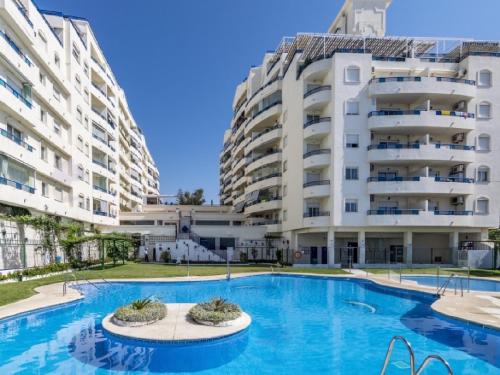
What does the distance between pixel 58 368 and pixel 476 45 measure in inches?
1983

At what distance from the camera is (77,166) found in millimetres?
34719

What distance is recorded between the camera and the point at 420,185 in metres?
31.7

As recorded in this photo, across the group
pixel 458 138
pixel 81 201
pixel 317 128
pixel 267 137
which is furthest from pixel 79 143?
pixel 458 138

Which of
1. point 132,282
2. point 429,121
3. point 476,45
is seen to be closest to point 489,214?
point 429,121

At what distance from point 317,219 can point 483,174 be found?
19.7 meters

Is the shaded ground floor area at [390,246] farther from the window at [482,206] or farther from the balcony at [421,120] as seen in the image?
the balcony at [421,120]

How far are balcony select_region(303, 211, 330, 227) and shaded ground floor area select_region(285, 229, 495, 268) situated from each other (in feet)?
4.59

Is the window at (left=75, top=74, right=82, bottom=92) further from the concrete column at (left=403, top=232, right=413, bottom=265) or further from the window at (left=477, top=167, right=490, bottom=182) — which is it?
the window at (left=477, top=167, right=490, bottom=182)

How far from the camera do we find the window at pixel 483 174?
33500 millimetres

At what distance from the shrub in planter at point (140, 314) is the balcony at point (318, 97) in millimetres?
28955

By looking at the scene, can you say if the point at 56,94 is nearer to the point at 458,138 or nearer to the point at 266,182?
the point at 266,182

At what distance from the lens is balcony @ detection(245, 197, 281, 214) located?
137 feet

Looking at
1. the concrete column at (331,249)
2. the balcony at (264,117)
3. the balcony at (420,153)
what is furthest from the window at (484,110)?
the balcony at (264,117)

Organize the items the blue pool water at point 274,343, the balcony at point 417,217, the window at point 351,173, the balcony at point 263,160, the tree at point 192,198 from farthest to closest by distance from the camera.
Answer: the tree at point 192,198
the balcony at point 263,160
the window at point 351,173
the balcony at point 417,217
the blue pool water at point 274,343
